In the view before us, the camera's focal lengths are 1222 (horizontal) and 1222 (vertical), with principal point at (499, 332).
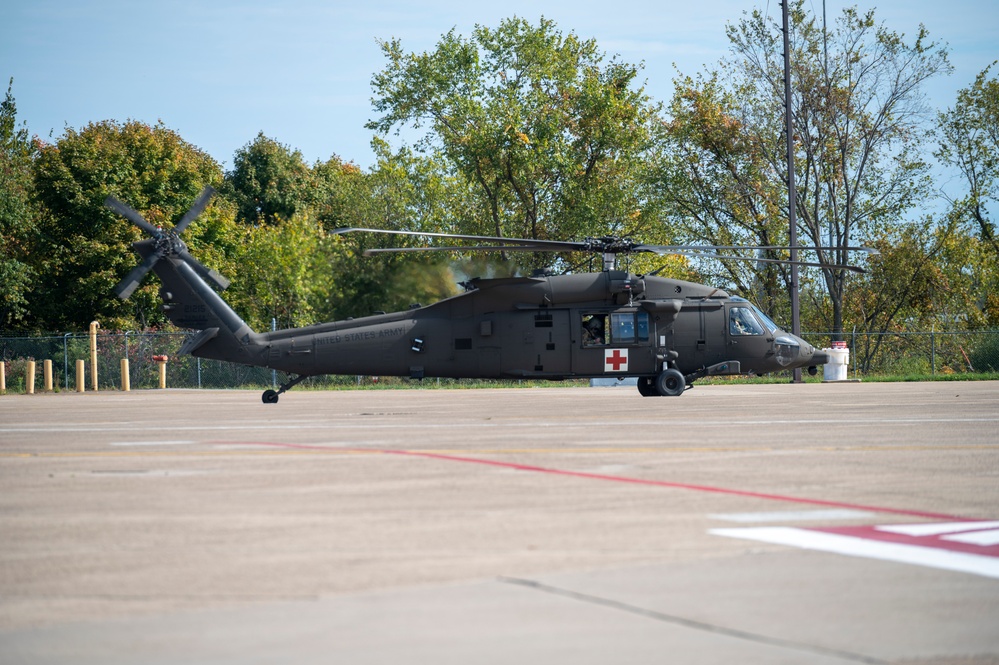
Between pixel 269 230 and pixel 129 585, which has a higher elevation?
pixel 269 230

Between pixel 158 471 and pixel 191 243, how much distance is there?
59778mm

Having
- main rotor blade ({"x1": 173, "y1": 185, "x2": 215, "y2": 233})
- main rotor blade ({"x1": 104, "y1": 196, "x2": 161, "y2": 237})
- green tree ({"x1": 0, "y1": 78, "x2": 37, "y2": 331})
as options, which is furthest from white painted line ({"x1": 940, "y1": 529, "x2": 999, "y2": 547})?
green tree ({"x1": 0, "y1": 78, "x2": 37, "y2": 331})

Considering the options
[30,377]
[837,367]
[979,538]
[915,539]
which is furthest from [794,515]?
[30,377]

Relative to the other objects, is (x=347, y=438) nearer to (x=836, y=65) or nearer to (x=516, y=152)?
(x=516, y=152)

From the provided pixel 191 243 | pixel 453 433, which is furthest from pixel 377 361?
pixel 191 243

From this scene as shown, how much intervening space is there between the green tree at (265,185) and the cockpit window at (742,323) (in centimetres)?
6073

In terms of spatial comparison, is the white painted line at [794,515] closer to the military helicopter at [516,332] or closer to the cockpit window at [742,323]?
the military helicopter at [516,332]

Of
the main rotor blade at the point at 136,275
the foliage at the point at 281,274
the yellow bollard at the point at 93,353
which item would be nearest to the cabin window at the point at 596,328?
the main rotor blade at the point at 136,275

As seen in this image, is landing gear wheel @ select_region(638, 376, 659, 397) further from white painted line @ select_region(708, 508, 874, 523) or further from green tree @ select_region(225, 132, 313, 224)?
green tree @ select_region(225, 132, 313, 224)

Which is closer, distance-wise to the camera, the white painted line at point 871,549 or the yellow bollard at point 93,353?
the white painted line at point 871,549

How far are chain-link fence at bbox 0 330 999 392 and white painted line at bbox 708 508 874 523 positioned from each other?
129ft

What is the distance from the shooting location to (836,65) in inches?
2176

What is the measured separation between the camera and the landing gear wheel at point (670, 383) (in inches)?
1184

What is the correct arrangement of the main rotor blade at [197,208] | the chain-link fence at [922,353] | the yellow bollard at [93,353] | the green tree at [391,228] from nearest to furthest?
the main rotor blade at [197,208], the green tree at [391,228], the yellow bollard at [93,353], the chain-link fence at [922,353]
